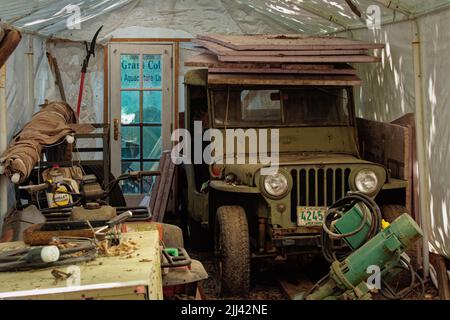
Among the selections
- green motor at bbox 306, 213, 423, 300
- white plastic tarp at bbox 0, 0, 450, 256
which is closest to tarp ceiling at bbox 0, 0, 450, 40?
white plastic tarp at bbox 0, 0, 450, 256

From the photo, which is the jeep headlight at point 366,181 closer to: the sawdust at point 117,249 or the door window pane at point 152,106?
the sawdust at point 117,249

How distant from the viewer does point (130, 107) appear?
1044 cm

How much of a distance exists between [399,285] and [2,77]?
3.85 metres

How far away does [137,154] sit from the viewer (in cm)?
1054

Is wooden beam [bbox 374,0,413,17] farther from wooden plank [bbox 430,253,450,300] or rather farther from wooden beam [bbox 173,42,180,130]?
wooden beam [bbox 173,42,180,130]

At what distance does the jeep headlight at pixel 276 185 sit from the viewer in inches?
235

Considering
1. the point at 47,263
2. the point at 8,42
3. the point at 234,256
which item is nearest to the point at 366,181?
the point at 234,256

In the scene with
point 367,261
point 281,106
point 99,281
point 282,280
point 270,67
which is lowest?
point 282,280

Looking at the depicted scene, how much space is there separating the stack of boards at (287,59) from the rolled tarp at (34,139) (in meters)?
1.46

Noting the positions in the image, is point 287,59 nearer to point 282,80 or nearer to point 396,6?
point 282,80

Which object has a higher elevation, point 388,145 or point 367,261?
point 388,145

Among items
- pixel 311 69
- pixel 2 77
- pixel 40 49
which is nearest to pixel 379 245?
pixel 311 69

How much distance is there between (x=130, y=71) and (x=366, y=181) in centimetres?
522

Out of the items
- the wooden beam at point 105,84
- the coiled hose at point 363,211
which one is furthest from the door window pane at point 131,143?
the coiled hose at point 363,211
